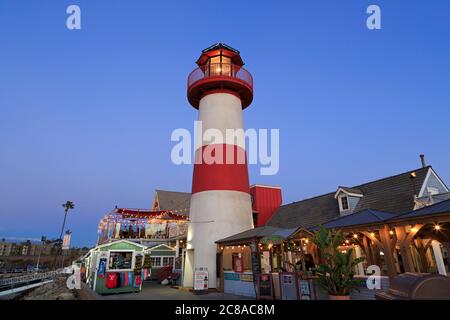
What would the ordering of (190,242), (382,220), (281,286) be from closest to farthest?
(382,220) → (281,286) → (190,242)

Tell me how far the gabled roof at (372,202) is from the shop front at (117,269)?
11.8m

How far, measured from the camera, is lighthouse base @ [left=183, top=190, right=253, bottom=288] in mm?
16422

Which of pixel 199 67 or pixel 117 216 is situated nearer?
pixel 199 67

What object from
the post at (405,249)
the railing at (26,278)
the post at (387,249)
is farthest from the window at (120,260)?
the railing at (26,278)

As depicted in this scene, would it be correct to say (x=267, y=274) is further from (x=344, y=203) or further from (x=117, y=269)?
(x=117, y=269)

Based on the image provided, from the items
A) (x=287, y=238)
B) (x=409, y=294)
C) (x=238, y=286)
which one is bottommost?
(x=238, y=286)

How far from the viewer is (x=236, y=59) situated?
837 inches

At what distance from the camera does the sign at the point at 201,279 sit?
1514 centimetres

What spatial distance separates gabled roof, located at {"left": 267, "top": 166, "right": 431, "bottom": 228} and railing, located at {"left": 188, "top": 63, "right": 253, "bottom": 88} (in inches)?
431

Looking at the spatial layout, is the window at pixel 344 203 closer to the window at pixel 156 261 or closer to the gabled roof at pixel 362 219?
the gabled roof at pixel 362 219

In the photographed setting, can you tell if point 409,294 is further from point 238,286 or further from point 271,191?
point 271,191

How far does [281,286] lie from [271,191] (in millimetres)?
14997

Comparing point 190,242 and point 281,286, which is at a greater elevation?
point 190,242
